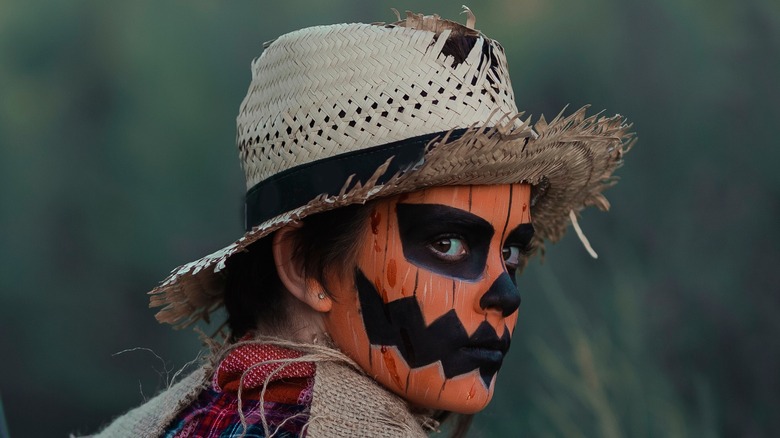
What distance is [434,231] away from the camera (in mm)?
1986

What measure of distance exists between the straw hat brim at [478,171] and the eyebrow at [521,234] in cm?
9

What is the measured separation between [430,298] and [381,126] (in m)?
0.34

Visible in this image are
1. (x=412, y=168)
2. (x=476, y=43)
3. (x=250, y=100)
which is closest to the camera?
(x=412, y=168)

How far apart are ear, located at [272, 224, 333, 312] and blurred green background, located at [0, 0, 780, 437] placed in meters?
1.51

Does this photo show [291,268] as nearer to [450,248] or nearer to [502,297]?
[450,248]

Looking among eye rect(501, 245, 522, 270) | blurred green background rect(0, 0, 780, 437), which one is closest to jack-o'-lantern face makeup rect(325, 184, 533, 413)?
eye rect(501, 245, 522, 270)

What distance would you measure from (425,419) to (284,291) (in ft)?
1.26

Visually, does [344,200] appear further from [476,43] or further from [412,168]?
[476,43]

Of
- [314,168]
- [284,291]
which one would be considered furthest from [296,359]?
[314,168]

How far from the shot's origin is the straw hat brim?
6.22 ft

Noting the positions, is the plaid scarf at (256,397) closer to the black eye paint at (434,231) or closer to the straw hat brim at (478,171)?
the straw hat brim at (478,171)

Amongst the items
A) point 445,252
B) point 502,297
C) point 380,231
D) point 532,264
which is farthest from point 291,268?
point 532,264

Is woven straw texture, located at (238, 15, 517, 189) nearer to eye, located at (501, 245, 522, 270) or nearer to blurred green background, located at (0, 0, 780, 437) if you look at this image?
eye, located at (501, 245, 522, 270)

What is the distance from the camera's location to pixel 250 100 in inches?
86.9
